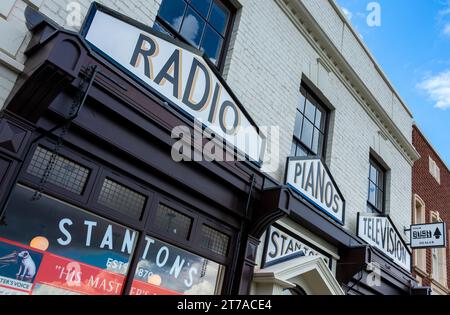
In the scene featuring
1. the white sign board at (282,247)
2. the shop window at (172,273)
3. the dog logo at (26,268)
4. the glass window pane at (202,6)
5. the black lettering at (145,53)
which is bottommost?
the dog logo at (26,268)

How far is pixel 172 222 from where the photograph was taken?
4.64 metres

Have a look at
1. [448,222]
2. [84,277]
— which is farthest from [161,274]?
[448,222]

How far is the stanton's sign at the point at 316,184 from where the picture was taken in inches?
255

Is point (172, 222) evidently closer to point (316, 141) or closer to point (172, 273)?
point (172, 273)

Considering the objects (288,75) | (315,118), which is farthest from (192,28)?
(315,118)

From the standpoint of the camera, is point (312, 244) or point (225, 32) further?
point (312, 244)

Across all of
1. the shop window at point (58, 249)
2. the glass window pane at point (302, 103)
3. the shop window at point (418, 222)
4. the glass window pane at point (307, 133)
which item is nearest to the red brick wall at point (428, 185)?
the shop window at point (418, 222)

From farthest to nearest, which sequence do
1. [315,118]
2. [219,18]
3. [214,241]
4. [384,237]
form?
[384,237] → [315,118] → [219,18] → [214,241]

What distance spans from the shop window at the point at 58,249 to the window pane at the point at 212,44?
119 inches

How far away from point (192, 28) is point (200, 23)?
0.70 feet

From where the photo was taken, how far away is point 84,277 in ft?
12.2

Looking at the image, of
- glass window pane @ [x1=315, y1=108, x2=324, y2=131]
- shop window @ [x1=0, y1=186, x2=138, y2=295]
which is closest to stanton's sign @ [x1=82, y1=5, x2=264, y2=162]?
shop window @ [x1=0, y1=186, x2=138, y2=295]

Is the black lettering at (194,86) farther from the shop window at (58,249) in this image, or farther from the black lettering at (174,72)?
the shop window at (58,249)

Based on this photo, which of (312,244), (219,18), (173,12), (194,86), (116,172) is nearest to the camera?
(116,172)
